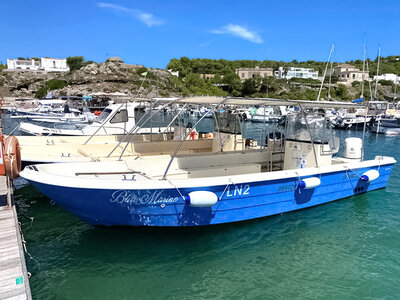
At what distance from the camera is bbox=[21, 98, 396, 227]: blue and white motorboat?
6262mm

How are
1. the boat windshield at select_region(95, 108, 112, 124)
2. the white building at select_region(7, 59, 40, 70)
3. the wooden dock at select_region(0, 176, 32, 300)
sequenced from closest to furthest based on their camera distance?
the wooden dock at select_region(0, 176, 32, 300) < the boat windshield at select_region(95, 108, 112, 124) < the white building at select_region(7, 59, 40, 70)

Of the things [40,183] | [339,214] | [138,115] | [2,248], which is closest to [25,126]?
[138,115]

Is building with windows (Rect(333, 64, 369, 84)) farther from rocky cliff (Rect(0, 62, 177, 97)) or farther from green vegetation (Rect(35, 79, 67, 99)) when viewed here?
green vegetation (Rect(35, 79, 67, 99))

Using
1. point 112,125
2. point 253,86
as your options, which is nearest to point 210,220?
point 112,125

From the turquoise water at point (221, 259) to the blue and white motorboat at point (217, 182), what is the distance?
22.1 inches

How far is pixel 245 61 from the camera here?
13875 centimetres

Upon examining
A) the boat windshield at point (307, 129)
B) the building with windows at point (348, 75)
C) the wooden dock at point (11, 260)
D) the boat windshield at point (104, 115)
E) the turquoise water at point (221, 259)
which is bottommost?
the turquoise water at point (221, 259)

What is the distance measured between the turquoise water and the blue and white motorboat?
561 millimetres

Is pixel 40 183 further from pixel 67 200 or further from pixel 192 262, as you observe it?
pixel 192 262

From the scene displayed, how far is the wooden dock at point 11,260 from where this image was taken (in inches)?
151

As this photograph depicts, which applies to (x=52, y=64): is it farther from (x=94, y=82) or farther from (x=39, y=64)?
(x=94, y=82)

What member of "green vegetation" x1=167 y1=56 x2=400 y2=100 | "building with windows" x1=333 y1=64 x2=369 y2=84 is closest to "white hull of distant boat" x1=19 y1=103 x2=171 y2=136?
"green vegetation" x1=167 y1=56 x2=400 y2=100

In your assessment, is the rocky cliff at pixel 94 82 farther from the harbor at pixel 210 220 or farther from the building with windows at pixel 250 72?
the harbor at pixel 210 220

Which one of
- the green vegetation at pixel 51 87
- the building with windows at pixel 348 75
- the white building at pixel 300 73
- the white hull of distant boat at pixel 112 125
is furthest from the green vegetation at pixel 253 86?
the white hull of distant boat at pixel 112 125
